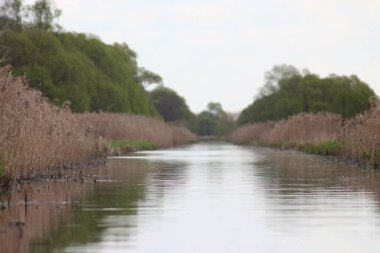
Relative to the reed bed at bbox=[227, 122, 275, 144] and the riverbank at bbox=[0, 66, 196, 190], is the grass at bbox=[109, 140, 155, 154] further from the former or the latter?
the reed bed at bbox=[227, 122, 275, 144]

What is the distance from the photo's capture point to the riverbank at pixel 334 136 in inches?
1083

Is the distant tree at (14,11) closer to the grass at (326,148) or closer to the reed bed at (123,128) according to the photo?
the reed bed at (123,128)

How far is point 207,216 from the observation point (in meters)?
13.5

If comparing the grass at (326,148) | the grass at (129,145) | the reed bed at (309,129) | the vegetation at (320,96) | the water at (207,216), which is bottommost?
the water at (207,216)

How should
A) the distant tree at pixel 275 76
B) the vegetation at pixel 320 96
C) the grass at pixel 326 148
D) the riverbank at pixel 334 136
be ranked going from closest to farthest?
the riverbank at pixel 334 136 → the grass at pixel 326 148 → the vegetation at pixel 320 96 → the distant tree at pixel 275 76

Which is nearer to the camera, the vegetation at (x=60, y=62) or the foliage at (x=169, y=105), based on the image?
the vegetation at (x=60, y=62)

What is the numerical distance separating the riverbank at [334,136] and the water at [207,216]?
535 cm

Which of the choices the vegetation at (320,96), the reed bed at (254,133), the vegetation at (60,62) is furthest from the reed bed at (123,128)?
the vegetation at (320,96)

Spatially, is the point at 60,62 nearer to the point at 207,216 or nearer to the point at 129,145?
the point at 129,145

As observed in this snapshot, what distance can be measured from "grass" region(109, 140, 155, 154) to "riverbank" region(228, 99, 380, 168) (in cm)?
801

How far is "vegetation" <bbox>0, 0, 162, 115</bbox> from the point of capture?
66125 mm

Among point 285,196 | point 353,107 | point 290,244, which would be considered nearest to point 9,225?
point 290,244

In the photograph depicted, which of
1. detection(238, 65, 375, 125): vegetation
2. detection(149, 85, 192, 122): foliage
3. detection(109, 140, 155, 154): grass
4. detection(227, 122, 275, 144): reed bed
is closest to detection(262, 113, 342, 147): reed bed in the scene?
detection(109, 140, 155, 154): grass

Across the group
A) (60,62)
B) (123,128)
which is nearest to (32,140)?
(123,128)
